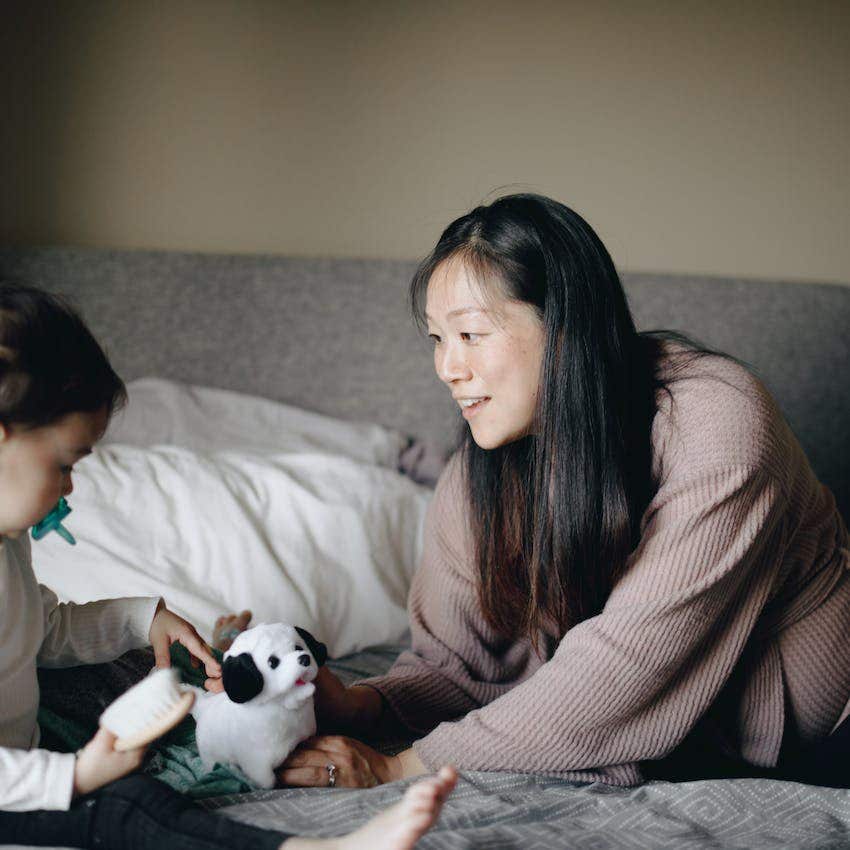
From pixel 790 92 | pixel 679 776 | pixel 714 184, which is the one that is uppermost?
pixel 790 92

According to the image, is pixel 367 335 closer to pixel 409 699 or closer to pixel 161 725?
pixel 409 699

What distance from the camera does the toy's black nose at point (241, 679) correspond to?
1.01m

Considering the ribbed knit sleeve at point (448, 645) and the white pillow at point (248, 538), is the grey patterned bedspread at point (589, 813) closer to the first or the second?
the ribbed knit sleeve at point (448, 645)

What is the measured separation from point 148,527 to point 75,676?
43 cm

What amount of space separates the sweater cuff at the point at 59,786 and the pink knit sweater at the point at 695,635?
430 mm

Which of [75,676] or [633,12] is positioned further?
[633,12]

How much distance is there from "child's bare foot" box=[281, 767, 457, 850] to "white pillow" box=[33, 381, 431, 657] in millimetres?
627

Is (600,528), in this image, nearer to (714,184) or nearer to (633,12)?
(714,184)

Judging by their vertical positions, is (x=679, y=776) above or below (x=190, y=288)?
below

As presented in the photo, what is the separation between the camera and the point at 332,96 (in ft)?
7.28

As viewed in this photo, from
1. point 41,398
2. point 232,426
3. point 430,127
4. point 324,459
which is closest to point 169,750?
point 41,398

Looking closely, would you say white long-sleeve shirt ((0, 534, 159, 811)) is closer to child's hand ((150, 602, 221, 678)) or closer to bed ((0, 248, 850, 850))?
child's hand ((150, 602, 221, 678))

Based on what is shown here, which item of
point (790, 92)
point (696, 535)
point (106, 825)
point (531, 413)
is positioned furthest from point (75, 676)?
point (790, 92)

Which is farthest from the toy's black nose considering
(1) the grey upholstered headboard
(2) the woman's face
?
(1) the grey upholstered headboard
